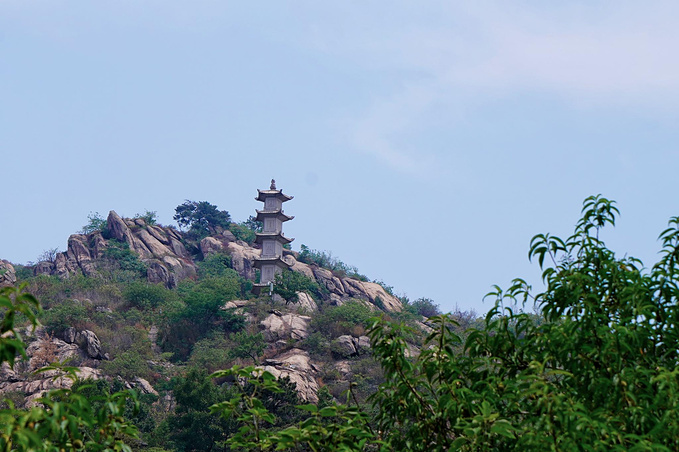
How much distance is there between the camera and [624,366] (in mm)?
5625

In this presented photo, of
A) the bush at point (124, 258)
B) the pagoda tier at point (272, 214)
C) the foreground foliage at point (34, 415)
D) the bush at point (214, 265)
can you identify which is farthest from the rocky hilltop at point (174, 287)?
the foreground foliage at point (34, 415)

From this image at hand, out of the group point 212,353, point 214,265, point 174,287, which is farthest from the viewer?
point 214,265

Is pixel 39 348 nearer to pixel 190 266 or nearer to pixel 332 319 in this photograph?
pixel 332 319

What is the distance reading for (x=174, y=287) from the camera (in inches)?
2633

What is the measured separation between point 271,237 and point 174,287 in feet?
34.2

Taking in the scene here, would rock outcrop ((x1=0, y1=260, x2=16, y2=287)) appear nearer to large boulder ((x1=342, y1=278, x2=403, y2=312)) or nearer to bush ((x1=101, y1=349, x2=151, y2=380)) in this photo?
bush ((x1=101, y1=349, x2=151, y2=380))

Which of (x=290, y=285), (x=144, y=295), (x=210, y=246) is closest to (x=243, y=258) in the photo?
(x=210, y=246)

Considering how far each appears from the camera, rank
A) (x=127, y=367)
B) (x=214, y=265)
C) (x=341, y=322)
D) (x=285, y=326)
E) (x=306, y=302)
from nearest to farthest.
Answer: (x=127, y=367)
(x=285, y=326)
(x=341, y=322)
(x=306, y=302)
(x=214, y=265)

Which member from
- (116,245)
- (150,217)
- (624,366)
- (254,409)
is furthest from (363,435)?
(150,217)

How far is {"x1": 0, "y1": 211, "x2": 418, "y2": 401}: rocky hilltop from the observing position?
4259 centimetres

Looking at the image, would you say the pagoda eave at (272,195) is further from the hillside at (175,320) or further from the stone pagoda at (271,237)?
the hillside at (175,320)

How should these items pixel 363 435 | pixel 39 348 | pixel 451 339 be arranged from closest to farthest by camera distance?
pixel 363 435
pixel 451 339
pixel 39 348

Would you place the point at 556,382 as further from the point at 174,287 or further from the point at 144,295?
the point at 174,287

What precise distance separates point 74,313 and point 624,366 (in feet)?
152
